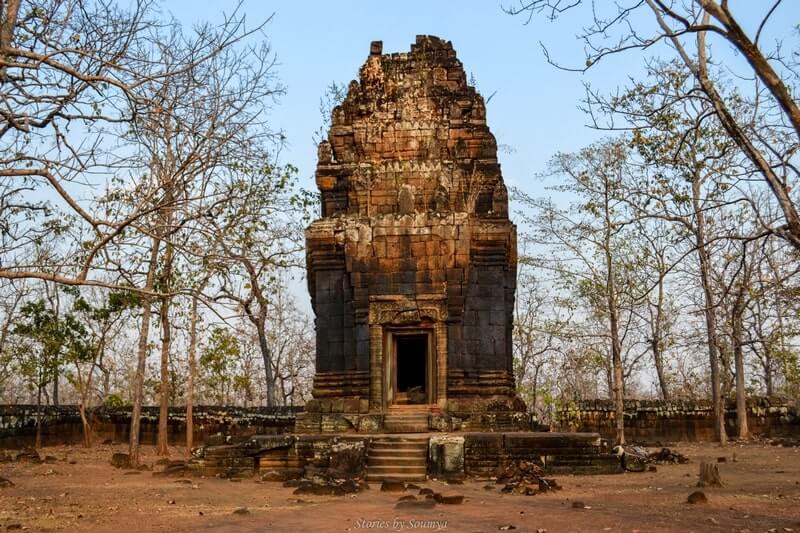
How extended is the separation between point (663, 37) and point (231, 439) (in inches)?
401

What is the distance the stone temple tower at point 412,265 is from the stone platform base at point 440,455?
1557 mm

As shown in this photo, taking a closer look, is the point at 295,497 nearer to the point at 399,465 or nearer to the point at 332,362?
the point at 399,465

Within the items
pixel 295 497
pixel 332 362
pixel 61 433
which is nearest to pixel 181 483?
pixel 295 497

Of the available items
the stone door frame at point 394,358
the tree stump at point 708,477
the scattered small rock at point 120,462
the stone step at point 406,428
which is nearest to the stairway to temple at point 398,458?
the stone step at point 406,428

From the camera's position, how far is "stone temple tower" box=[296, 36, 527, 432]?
565 inches

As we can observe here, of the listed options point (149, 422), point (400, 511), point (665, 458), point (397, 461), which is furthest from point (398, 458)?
point (149, 422)

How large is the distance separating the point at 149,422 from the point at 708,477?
47.9ft

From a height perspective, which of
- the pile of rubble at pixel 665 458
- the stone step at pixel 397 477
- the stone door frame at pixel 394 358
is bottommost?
the stone step at pixel 397 477

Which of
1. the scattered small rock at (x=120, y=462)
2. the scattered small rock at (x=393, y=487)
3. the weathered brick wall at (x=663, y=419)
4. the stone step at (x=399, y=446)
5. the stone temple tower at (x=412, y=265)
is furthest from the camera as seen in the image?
the weathered brick wall at (x=663, y=419)

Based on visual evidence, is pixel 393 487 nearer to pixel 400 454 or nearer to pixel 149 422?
pixel 400 454

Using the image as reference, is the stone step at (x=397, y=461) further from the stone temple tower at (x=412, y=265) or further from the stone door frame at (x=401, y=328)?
the stone door frame at (x=401, y=328)

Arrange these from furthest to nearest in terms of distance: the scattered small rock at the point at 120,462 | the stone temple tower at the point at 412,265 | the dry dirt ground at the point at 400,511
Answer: the scattered small rock at the point at 120,462 < the stone temple tower at the point at 412,265 < the dry dirt ground at the point at 400,511

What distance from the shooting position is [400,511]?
8.70 m

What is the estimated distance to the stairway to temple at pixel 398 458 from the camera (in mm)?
11906
